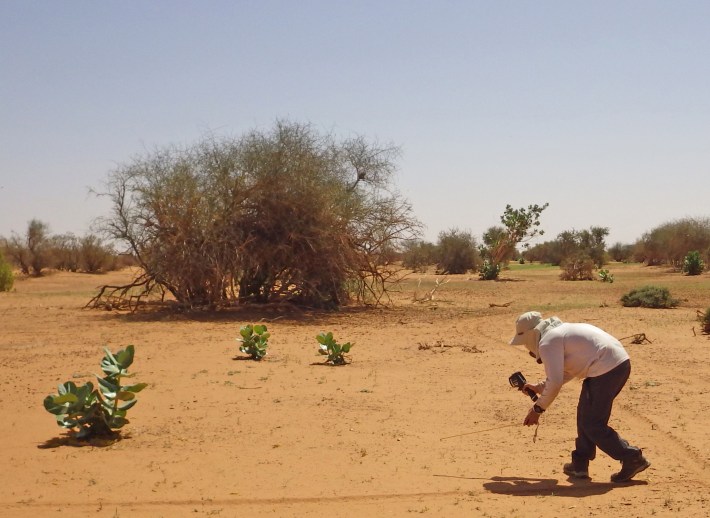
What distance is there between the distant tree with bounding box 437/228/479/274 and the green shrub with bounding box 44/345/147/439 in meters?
50.7

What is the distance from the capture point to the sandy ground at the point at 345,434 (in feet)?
22.7

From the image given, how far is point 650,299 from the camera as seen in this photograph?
26.0 meters

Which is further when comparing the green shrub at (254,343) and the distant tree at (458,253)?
the distant tree at (458,253)

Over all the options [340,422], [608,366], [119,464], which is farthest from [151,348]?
[608,366]

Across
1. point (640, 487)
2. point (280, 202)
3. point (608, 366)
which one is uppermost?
point (280, 202)

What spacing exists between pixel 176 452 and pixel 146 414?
2049 mm

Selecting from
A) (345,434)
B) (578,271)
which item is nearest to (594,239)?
(578,271)

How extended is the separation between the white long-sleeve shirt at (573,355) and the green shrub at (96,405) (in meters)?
4.26

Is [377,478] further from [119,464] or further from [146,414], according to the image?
[146,414]

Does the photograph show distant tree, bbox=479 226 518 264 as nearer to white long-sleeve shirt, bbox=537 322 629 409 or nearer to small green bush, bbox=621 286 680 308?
small green bush, bbox=621 286 680 308

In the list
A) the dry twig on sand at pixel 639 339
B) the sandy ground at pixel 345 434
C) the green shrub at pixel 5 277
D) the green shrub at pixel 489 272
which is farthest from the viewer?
the green shrub at pixel 489 272

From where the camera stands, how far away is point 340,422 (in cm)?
1005

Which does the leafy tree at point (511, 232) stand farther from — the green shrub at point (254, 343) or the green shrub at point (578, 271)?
the green shrub at point (254, 343)

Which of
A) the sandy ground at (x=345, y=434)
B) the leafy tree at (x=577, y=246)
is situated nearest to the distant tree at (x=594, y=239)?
the leafy tree at (x=577, y=246)
